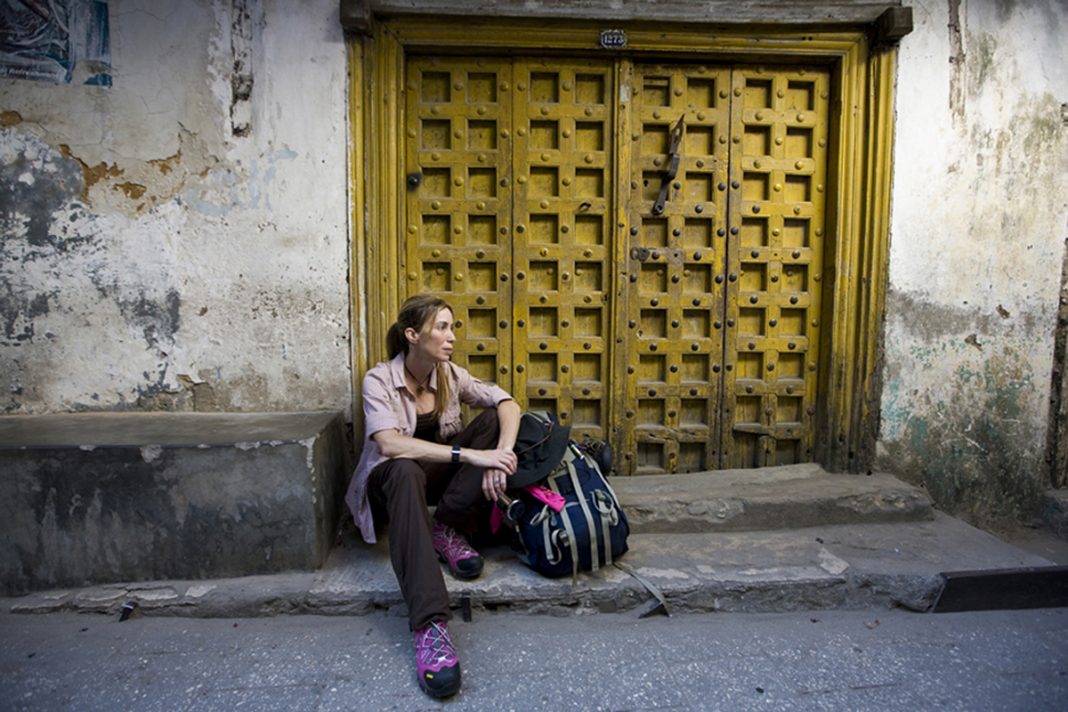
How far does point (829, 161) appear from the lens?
133 inches

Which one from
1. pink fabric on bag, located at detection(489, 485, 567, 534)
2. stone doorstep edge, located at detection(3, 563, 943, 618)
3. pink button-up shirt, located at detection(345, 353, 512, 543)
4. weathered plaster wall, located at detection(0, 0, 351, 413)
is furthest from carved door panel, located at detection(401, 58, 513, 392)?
stone doorstep edge, located at detection(3, 563, 943, 618)

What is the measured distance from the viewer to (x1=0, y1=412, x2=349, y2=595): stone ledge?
242cm

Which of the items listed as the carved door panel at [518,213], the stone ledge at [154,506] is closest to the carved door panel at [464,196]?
the carved door panel at [518,213]

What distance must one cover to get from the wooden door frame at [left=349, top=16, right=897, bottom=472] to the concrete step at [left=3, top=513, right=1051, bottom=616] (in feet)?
2.50

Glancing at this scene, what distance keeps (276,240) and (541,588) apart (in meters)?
2.11

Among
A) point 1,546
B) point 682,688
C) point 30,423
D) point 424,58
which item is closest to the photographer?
point 682,688

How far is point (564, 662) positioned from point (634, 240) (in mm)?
2177

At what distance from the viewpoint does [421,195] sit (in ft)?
10.6

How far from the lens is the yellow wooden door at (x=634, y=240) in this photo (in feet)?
10.7

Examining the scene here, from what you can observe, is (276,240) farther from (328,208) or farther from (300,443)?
(300,443)

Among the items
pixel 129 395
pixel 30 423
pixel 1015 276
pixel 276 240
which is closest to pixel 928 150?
pixel 1015 276

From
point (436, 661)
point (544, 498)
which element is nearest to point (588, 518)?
point (544, 498)

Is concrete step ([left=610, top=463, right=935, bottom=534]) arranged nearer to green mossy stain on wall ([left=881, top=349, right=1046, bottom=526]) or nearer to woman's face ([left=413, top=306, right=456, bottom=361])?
green mossy stain on wall ([left=881, top=349, right=1046, bottom=526])

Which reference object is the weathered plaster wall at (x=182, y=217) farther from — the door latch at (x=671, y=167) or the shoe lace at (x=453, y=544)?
the door latch at (x=671, y=167)
